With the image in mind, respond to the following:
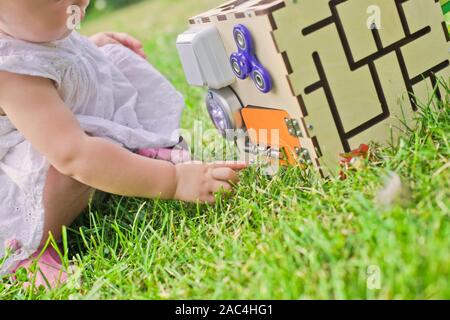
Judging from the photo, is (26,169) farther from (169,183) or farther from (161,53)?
(161,53)

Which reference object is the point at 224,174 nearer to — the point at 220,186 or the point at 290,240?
the point at 220,186

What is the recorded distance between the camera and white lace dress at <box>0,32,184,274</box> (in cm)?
117

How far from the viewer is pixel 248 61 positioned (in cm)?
114

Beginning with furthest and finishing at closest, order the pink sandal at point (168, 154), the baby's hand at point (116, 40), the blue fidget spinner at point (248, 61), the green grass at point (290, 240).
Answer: the baby's hand at point (116, 40) < the pink sandal at point (168, 154) < the blue fidget spinner at point (248, 61) < the green grass at point (290, 240)

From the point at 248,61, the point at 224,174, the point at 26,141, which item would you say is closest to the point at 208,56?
the point at 248,61

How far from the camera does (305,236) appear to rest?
90 centimetres

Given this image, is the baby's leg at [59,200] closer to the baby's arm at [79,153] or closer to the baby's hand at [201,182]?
the baby's arm at [79,153]

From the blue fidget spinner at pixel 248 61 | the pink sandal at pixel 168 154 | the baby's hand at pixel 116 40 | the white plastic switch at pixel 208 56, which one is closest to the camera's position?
the blue fidget spinner at pixel 248 61

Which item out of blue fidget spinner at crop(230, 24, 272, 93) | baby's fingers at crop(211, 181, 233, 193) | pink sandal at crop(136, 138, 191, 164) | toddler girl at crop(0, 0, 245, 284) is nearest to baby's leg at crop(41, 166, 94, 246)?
toddler girl at crop(0, 0, 245, 284)

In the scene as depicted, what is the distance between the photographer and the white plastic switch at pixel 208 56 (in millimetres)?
1223

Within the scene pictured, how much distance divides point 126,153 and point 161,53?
1.56 m

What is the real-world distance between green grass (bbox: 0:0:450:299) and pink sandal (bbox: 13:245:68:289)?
0.03 meters

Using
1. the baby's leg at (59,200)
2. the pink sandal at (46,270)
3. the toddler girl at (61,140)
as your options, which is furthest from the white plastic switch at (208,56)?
the pink sandal at (46,270)
